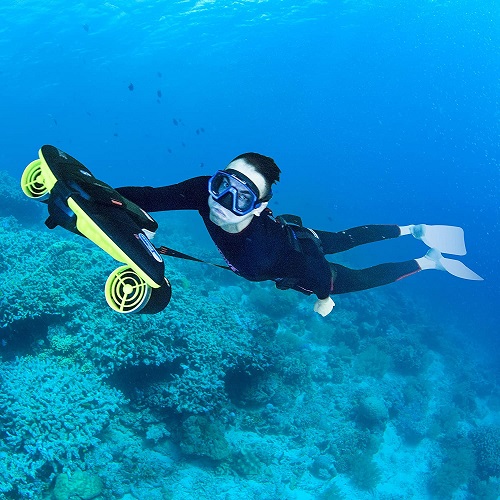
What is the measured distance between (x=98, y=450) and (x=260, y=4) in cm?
4454

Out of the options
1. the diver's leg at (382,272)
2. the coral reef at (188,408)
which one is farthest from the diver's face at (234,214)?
the coral reef at (188,408)

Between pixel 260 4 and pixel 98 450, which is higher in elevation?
pixel 260 4

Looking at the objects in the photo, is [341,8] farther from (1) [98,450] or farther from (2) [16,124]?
(2) [16,124]

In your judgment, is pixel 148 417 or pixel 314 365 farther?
pixel 314 365

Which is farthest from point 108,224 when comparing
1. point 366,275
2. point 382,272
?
point 382,272

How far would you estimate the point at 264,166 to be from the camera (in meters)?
3.80

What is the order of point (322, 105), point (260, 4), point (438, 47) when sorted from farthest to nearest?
point (322, 105), point (438, 47), point (260, 4)

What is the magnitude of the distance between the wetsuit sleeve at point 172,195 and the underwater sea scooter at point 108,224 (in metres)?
1.01

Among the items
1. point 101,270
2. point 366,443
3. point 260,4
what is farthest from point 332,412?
point 260,4

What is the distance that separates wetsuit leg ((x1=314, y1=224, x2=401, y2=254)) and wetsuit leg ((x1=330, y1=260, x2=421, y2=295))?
36 cm

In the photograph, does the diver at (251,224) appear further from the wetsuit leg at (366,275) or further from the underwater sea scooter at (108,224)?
the underwater sea scooter at (108,224)

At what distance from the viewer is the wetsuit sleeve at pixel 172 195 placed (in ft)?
12.3

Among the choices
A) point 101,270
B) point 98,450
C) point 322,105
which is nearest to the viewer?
point 98,450

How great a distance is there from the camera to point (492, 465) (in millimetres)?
12852
